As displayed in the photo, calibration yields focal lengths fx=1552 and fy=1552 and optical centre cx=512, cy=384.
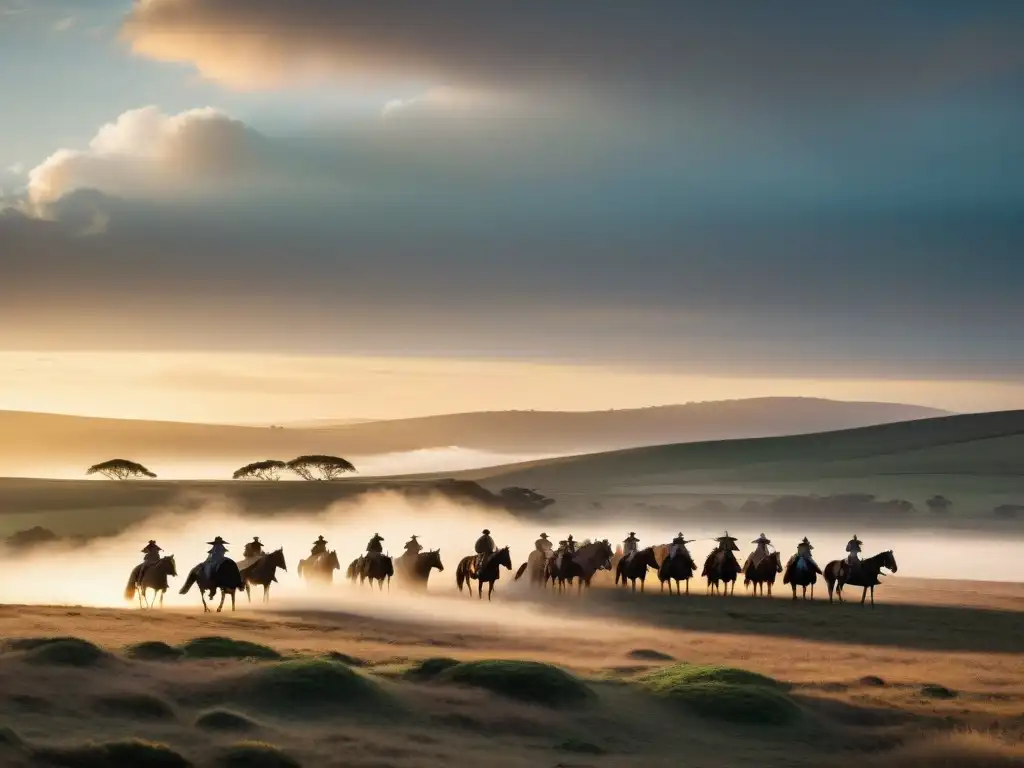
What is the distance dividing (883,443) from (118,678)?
160m

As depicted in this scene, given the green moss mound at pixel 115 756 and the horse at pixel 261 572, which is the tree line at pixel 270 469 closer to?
the horse at pixel 261 572

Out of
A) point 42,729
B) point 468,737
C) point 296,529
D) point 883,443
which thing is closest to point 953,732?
point 468,737

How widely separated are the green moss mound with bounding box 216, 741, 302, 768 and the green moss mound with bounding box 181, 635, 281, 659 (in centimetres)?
821

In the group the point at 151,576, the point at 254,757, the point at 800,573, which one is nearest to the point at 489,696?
the point at 254,757

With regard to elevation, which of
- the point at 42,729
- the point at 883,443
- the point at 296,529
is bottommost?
the point at 42,729

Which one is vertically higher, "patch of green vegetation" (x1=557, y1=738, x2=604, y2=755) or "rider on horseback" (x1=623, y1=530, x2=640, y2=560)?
"rider on horseback" (x1=623, y1=530, x2=640, y2=560)

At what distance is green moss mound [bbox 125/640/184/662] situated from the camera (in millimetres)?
28469

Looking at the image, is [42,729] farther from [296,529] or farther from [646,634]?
[296,529]

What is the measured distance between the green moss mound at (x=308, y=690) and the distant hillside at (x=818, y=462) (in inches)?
4803

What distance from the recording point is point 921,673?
1284 inches

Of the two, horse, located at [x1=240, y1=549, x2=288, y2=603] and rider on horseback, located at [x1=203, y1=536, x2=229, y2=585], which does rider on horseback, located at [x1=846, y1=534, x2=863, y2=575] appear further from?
rider on horseback, located at [x1=203, y1=536, x2=229, y2=585]

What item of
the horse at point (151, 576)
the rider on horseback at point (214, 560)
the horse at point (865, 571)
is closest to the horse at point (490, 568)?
the rider on horseback at point (214, 560)

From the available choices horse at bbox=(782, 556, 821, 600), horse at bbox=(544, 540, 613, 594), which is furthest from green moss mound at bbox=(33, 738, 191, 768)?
horse at bbox=(544, 540, 613, 594)

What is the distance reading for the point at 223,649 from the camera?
2977 cm
